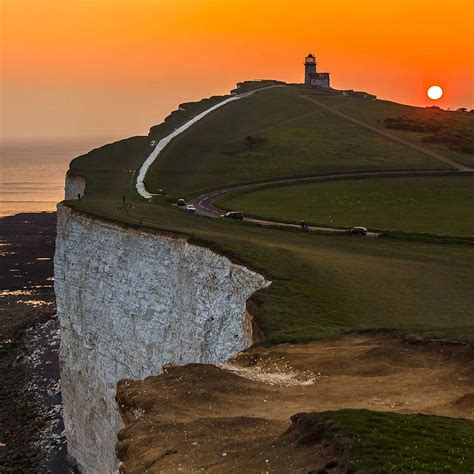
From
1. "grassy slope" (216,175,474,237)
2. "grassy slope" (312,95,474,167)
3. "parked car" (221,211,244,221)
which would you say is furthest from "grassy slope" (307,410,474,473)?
"grassy slope" (312,95,474,167)

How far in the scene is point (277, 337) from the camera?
26.4m

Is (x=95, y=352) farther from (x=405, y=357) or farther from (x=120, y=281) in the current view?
(x=405, y=357)

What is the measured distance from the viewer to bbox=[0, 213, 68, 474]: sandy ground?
48.7m

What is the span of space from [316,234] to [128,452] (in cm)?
4072

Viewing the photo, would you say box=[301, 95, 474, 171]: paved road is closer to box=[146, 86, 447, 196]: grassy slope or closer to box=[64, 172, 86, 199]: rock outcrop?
box=[146, 86, 447, 196]: grassy slope

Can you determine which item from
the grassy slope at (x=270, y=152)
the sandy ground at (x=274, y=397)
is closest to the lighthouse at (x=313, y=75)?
the grassy slope at (x=270, y=152)

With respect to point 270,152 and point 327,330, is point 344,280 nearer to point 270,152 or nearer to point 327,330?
point 327,330

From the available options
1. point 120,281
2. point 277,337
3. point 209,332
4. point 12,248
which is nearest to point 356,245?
point 120,281

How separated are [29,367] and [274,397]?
46536 millimetres

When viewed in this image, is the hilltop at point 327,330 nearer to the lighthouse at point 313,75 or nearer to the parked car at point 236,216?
the parked car at point 236,216

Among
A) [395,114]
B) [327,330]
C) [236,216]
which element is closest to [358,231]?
[236,216]

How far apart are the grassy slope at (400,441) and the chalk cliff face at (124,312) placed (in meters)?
13.8

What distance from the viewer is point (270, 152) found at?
10269 centimetres

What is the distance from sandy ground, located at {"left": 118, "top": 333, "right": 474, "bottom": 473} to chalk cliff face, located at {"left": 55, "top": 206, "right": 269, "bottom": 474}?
6841 mm
